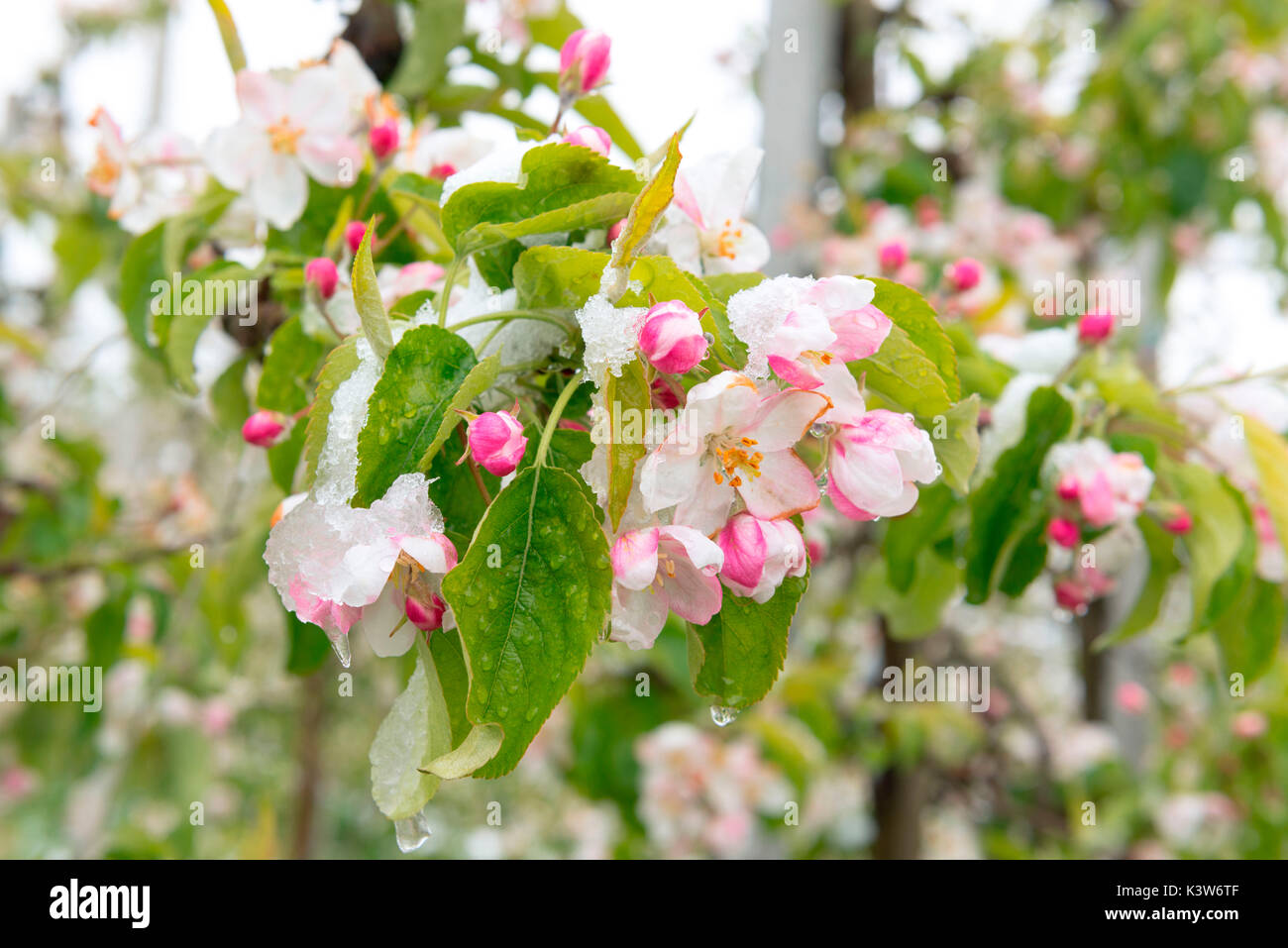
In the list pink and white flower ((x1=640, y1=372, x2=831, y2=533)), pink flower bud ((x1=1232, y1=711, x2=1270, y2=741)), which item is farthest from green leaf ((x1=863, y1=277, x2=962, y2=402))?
pink flower bud ((x1=1232, y1=711, x2=1270, y2=741))

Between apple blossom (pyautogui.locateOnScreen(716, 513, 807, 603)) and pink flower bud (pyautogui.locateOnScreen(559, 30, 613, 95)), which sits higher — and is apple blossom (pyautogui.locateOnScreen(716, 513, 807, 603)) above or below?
below

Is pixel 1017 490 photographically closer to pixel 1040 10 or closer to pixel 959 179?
pixel 959 179

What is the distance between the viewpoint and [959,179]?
7.72ft

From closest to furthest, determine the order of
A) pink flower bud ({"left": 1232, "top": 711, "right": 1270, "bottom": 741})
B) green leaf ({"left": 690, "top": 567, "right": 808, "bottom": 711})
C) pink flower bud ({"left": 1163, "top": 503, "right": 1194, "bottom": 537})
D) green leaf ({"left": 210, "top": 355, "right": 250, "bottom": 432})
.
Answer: green leaf ({"left": 690, "top": 567, "right": 808, "bottom": 711}), pink flower bud ({"left": 1163, "top": 503, "right": 1194, "bottom": 537}), green leaf ({"left": 210, "top": 355, "right": 250, "bottom": 432}), pink flower bud ({"left": 1232, "top": 711, "right": 1270, "bottom": 741})

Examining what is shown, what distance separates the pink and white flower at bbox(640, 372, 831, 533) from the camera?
1.22 ft

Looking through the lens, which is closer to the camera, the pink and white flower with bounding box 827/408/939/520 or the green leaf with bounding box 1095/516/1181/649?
the pink and white flower with bounding box 827/408/939/520

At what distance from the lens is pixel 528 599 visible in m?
0.38

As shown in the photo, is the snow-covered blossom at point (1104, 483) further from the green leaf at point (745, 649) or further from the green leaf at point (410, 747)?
the green leaf at point (410, 747)

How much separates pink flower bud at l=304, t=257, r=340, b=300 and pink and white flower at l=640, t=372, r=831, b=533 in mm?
258

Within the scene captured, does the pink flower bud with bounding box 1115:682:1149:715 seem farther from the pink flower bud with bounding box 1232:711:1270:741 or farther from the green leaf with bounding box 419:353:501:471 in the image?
the green leaf with bounding box 419:353:501:471

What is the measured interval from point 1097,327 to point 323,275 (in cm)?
52

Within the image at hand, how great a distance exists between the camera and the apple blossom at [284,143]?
661mm

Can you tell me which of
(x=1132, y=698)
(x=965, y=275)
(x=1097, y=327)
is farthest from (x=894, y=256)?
(x=1132, y=698)

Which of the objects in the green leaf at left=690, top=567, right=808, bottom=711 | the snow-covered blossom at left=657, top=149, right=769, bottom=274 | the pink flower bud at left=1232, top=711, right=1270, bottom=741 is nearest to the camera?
the green leaf at left=690, top=567, right=808, bottom=711
